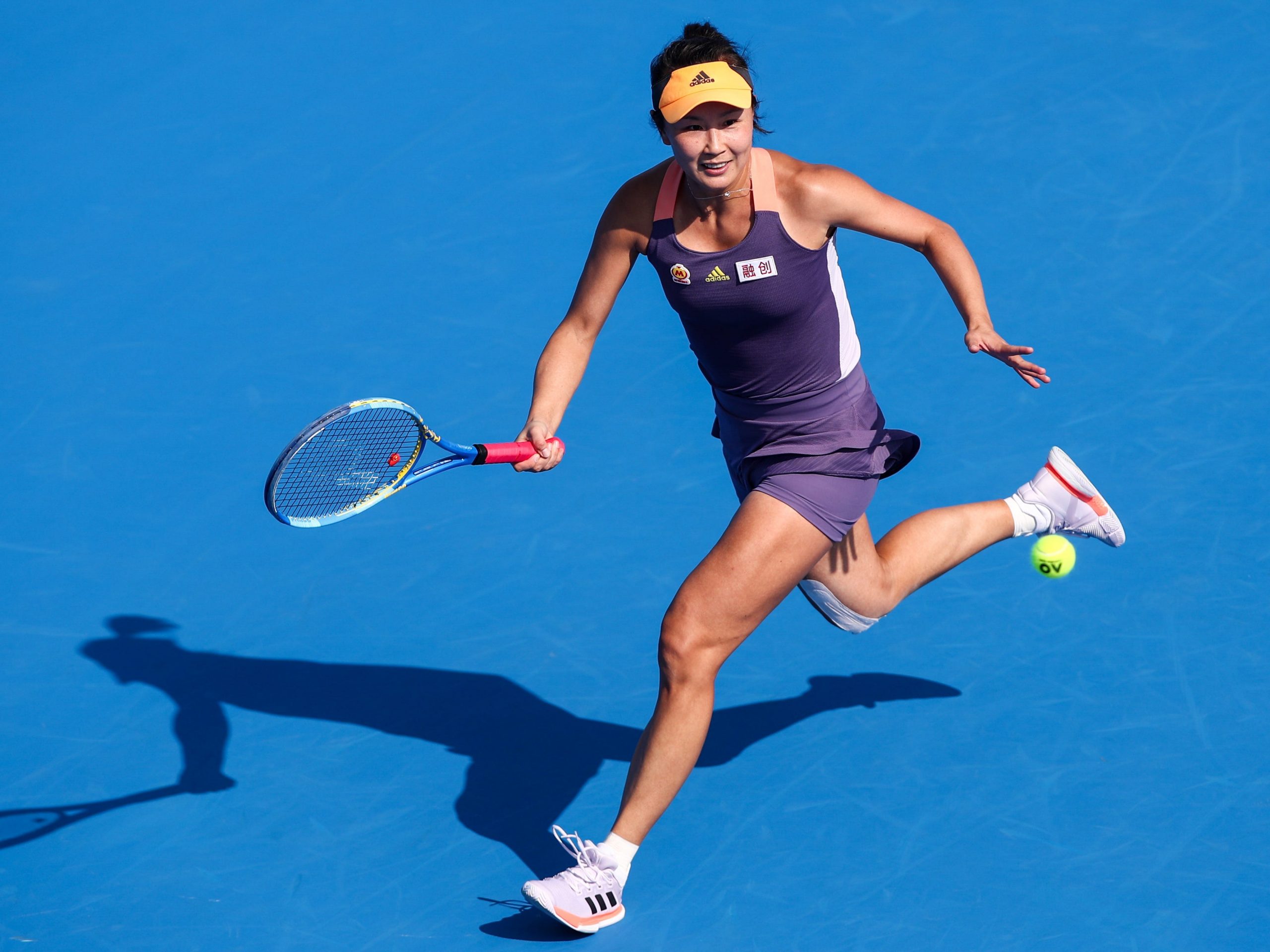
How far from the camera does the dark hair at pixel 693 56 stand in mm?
3607

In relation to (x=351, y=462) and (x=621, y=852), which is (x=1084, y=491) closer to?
(x=621, y=852)

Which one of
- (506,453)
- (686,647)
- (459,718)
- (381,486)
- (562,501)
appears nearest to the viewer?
(686,647)

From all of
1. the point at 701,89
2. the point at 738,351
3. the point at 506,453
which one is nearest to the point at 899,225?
the point at 738,351

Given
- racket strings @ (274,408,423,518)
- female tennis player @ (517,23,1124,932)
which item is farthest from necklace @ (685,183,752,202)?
racket strings @ (274,408,423,518)

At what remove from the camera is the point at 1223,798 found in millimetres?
3977

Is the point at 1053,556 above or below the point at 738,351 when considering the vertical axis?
below

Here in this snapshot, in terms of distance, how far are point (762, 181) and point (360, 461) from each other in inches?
53.2

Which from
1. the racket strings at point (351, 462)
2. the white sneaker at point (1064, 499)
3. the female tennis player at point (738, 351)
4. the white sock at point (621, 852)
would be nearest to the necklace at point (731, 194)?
the female tennis player at point (738, 351)

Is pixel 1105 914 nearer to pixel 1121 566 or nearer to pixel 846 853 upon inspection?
pixel 846 853

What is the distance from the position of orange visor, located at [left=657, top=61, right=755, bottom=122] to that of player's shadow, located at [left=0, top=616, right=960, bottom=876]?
6.42 feet

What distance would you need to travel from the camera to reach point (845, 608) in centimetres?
427

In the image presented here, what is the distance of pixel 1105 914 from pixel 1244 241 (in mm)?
3836

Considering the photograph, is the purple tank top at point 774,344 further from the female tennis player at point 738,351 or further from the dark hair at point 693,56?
the dark hair at point 693,56

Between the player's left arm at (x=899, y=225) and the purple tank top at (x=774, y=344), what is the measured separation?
0.31 feet
